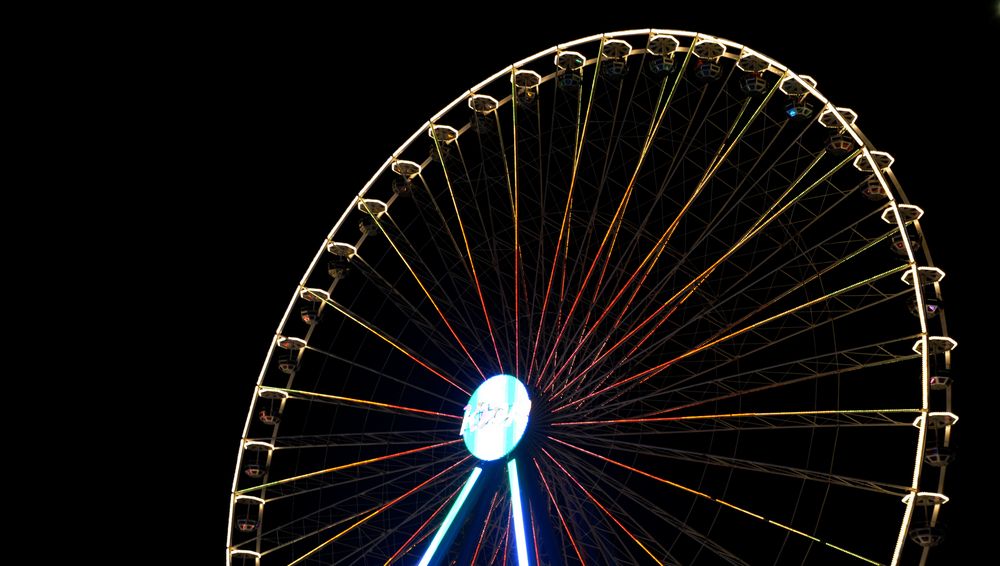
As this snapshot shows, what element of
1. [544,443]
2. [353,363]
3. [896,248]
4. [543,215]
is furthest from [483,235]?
[896,248]

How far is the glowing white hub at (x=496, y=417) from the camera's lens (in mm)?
20328

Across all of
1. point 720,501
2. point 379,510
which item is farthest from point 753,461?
point 379,510

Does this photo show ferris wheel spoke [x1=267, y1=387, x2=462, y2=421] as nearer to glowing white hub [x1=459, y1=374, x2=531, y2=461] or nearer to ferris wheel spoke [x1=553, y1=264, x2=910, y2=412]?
glowing white hub [x1=459, y1=374, x2=531, y2=461]

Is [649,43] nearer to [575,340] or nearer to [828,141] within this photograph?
[828,141]

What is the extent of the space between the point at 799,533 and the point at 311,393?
9.76 m

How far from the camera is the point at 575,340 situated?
832 inches

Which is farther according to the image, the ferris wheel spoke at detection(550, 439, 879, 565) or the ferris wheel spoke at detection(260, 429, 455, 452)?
the ferris wheel spoke at detection(260, 429, 455, 452)

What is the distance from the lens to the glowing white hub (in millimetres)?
20328

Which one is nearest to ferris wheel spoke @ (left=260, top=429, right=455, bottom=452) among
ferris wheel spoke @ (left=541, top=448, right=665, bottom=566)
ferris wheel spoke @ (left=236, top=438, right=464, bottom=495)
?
ferris wheel spoke @ (left=236, top=438, right=464, bottom=495)

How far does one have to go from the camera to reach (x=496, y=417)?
20.7m

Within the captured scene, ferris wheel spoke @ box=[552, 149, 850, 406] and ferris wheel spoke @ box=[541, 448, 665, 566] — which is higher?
ferris wheel spoke @ box=[552, 149, 850, 406]

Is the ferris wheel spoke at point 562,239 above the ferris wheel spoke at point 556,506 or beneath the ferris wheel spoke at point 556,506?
above

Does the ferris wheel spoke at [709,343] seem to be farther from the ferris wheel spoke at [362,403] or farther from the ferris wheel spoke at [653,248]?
the ferris wheel spoke at [362,403]

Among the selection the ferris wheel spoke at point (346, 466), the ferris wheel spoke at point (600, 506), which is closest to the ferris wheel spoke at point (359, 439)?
the ferris wheel spoke at point (346, 466)
